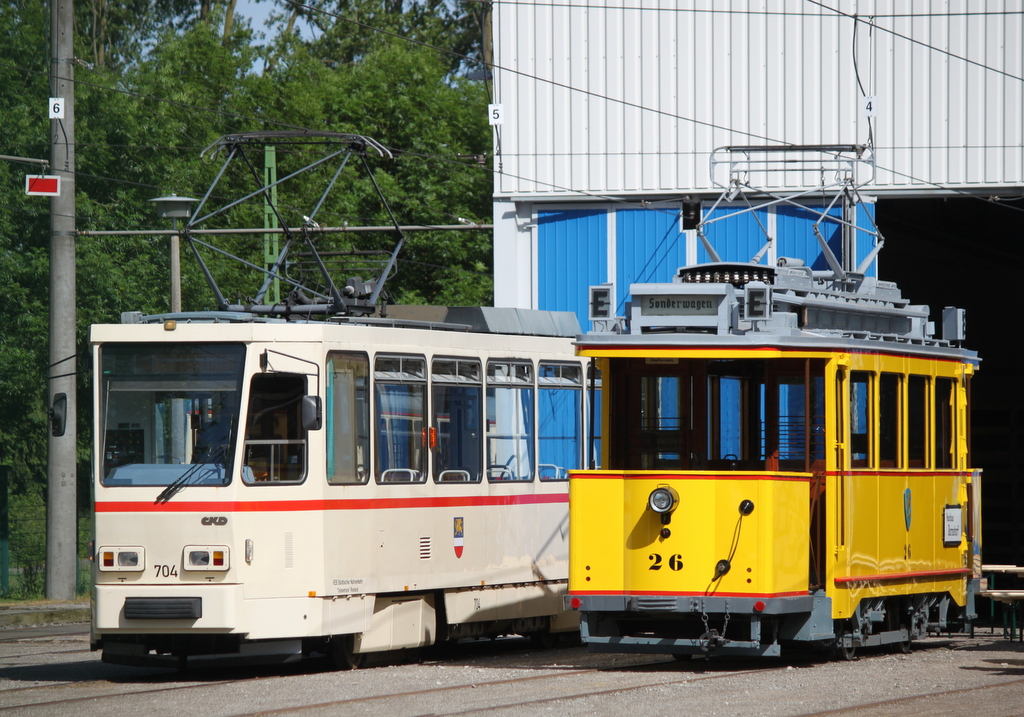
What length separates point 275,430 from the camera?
13.6 meters

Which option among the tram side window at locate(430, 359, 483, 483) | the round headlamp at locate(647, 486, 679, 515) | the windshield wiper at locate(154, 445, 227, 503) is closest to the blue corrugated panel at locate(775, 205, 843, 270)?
the tram side window at locate(430, 359, 483, 483)

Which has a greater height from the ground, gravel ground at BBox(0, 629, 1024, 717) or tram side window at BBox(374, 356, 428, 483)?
tram side window at BBox(374, 356, 428, 483)

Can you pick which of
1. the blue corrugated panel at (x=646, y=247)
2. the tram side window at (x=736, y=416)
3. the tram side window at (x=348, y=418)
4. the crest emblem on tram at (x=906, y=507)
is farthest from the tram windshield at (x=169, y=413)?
the blue corrugated panel at (x=646, y=247)

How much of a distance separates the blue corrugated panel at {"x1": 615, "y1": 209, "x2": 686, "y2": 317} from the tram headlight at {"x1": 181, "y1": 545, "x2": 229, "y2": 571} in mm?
9854

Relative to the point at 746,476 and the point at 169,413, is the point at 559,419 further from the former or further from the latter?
the point at 169,413

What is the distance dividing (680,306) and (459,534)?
298 cm

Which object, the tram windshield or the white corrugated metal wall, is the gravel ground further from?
the white corrugated metal wall

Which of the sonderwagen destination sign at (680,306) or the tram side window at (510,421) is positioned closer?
the sonderwagen destination sign at (680,306)

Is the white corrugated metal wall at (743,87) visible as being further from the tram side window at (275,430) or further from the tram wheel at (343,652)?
the tram wheel at (343,652)

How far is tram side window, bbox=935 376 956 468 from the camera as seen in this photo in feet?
50.6

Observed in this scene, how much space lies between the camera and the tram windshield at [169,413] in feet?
44.1

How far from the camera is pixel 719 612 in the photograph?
43.0 ft

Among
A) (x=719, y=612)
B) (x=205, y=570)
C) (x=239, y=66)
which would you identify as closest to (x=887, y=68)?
(x=719, y=612)

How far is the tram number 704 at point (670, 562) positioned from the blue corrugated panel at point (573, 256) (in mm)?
9297
